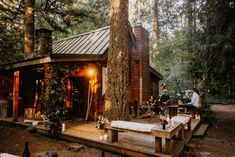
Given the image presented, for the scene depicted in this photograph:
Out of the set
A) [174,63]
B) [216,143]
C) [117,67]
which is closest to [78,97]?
[117,67]

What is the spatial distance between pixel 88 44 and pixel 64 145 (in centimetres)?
585

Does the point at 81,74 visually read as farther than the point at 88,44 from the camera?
No

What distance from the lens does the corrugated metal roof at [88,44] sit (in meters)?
10.7

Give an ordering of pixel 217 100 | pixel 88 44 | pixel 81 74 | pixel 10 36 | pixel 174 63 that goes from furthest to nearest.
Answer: pixel 217 100 → pixel 174 63 → pixel 10 36 → pixel 88 44 → pixel 81 74

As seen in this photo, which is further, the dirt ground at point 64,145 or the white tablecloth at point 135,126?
the dirt ground at point 64,145

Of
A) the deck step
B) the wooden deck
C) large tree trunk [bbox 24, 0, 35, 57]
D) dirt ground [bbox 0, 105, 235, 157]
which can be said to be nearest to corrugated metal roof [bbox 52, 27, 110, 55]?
large tree trunk [bbox 24, 0, 35, 57]

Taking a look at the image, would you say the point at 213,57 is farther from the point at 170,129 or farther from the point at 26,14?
the point at 26,14

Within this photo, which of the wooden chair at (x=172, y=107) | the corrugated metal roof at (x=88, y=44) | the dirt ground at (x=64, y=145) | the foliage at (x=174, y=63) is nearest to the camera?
the dirt ground at (x=64, y=145)

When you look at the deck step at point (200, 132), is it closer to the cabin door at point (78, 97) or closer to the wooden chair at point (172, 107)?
the wooden chair at point (172, 107)

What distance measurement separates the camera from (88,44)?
1161 centimetres

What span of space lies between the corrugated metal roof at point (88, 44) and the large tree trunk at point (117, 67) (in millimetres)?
1820

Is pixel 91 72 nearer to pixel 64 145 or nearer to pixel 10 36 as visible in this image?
pixel 64 145

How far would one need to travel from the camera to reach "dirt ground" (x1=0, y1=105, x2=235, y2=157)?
663 centimetres

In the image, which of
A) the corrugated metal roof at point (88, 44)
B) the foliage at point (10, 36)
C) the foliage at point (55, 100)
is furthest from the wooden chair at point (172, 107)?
the foliage at point (10, 36)
